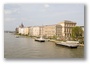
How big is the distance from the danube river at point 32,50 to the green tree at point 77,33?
0.48ft

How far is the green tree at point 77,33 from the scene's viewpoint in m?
2.38

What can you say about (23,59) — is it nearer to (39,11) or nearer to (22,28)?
(22,28)

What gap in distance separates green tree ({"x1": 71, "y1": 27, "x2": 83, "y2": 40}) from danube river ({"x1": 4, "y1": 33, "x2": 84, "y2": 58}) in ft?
0.48

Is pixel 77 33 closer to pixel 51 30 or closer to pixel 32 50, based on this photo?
pixel 51 30

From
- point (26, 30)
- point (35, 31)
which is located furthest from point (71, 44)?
point (26, 30)

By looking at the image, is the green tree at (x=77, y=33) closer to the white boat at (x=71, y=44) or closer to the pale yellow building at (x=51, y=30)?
the white boat at (x=71, y=44)

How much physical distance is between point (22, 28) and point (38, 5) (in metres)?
0.37

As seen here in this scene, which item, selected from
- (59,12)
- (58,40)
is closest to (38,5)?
(59,12)

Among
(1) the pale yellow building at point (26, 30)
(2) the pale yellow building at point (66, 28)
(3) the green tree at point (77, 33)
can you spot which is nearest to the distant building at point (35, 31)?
(1) the pale yellow building at point (26, 30)

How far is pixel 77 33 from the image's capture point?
2.38m

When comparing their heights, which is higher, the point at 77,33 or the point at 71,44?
the point at 77,33

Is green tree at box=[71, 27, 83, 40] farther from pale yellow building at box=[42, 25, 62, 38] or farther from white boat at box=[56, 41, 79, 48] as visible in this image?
pale yellow building at box=[42, 25, 62, 38]

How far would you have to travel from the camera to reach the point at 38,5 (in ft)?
7.74

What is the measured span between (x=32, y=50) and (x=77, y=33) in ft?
2.05
